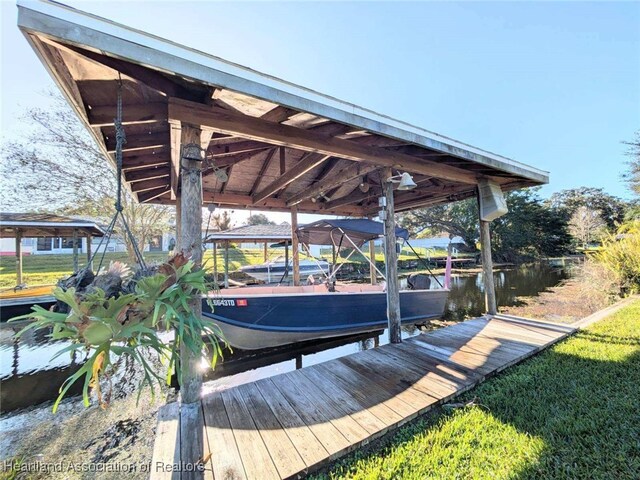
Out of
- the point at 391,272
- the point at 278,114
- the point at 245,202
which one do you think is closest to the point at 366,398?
the point at 391,272

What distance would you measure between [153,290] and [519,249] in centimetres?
3175

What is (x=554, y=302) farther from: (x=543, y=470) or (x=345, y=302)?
(x=543, y=470)

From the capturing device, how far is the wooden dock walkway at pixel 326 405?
1.75 metres

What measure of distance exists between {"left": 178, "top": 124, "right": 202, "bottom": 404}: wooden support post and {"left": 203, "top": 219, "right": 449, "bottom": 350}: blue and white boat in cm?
124

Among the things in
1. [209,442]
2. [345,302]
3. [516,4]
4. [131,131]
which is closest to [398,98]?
[516,4]

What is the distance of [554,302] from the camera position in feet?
26.8

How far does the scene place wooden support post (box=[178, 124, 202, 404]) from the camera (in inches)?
89.1

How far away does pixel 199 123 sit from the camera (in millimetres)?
2402

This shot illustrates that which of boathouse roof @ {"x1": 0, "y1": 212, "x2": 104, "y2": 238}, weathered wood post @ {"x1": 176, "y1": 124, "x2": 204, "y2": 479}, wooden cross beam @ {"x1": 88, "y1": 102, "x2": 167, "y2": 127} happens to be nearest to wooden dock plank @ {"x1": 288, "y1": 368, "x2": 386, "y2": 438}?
weathered wood post @ {"x1": 176, "y1": 124, "x2": 204, "y2": 479}

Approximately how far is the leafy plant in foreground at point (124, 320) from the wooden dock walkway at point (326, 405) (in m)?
0.94

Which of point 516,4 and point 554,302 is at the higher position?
point 516,4

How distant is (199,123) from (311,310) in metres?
3.15

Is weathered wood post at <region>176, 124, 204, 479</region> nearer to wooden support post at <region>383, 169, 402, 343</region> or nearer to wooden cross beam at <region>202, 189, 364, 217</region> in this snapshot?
wooden support post at <region>383, 169, 402, 343</region>

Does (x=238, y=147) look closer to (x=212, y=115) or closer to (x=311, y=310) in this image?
(x=212, y=115)
